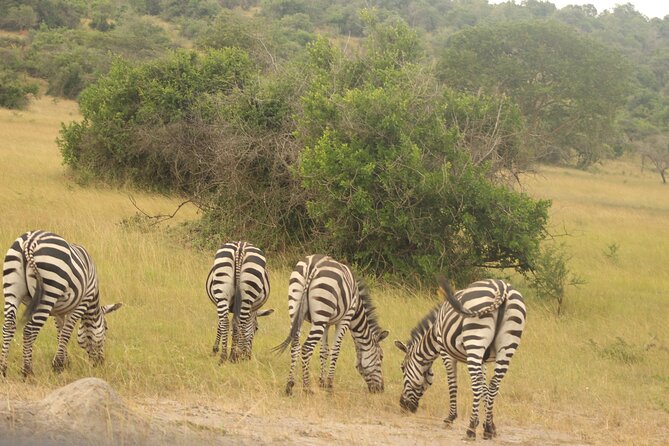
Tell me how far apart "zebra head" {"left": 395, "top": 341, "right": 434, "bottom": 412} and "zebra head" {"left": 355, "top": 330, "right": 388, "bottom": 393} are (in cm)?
49

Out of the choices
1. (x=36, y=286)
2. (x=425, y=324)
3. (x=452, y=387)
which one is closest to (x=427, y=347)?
(x=425, y=324)

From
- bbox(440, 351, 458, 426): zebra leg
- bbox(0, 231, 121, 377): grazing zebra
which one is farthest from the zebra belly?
bbox(440, 351, 458, 426): zebra leg

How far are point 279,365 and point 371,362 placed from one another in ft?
3.50

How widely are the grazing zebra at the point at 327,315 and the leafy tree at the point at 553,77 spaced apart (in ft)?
85.3

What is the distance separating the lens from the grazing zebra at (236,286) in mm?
8609

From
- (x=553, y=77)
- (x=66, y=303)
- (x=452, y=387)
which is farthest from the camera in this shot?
(x=553, y=77)

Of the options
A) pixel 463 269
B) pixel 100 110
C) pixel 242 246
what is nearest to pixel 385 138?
pixel 463 269

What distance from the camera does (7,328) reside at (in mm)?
7328

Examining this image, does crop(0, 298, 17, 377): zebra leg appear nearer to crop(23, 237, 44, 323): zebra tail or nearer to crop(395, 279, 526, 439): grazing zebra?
crop(23, 237, 44, 323): zebra tail

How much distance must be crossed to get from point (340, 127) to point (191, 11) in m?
62.8

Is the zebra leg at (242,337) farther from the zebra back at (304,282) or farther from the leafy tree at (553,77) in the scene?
the leafy tree at (553,77)

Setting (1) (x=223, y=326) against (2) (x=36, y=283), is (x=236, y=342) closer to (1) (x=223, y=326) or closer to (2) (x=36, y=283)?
(1) (x=223, y=326)

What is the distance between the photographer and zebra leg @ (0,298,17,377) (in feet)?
23.9

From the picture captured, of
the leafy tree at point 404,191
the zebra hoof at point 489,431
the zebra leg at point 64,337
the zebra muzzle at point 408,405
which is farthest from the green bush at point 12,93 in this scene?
the zebra hoof at point 489,431
